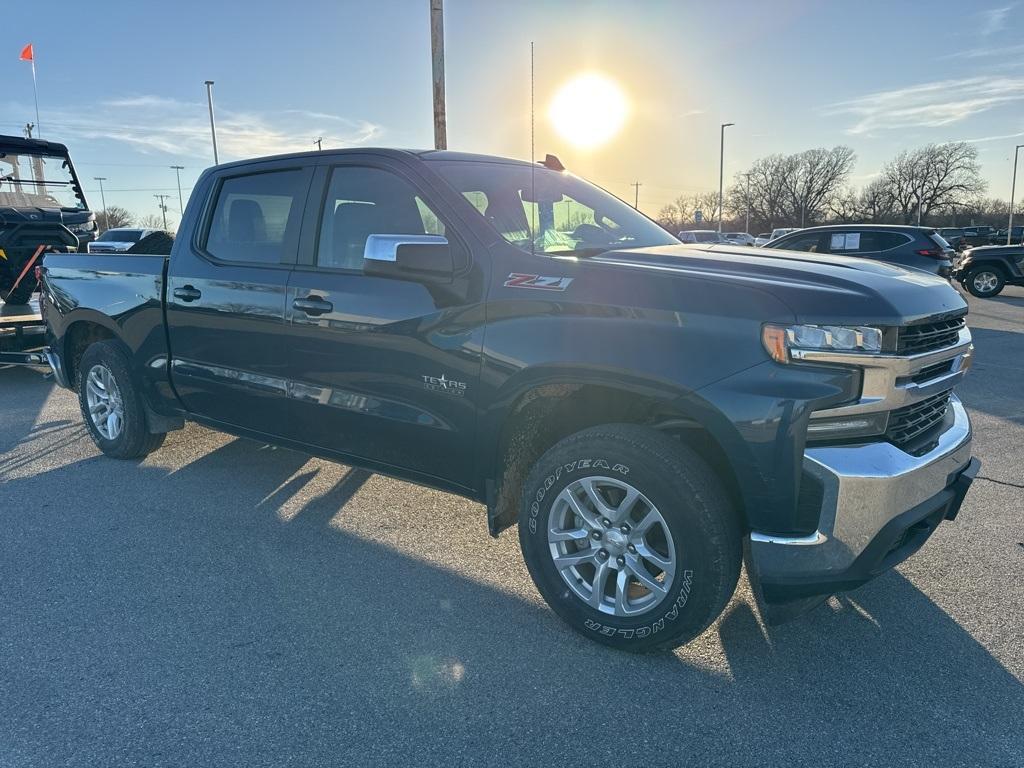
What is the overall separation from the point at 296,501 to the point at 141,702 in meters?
1.93

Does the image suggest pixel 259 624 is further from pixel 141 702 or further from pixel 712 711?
pixel 712 711

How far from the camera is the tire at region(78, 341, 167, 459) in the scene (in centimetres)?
496

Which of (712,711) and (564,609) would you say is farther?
(564,609)

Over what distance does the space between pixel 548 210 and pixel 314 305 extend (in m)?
1.25

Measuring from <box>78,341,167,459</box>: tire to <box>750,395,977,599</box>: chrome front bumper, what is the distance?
4162 millimetres

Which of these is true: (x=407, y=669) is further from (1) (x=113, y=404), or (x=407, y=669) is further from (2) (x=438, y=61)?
(2) (x=438, y=61)

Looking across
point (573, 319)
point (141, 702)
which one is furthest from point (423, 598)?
point (573, 319)

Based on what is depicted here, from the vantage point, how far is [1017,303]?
16.6 meters

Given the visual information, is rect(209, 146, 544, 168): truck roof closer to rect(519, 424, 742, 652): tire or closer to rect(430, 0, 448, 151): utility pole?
rect(519, 424, 742, 652): tire

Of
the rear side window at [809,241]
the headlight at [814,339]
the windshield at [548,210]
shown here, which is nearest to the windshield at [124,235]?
the rear side window at [809,241]

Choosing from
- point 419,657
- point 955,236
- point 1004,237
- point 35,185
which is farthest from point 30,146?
point 1004,237

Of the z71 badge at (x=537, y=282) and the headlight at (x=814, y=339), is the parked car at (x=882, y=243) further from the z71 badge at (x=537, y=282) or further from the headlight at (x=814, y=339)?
the headlight at (x=814, y=339)

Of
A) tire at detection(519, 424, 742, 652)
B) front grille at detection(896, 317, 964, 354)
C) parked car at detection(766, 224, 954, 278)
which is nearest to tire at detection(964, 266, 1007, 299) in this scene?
parked car at detection(766, 224, 954, 278)

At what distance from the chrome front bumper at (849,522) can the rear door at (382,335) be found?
4.39 ft
